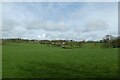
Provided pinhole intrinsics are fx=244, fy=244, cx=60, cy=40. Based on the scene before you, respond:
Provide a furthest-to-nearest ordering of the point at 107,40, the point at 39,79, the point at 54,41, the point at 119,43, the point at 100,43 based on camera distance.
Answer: the point at 54,41 → the point at 100,43 → the point at 107,40 → the point at 119,43 → the point at 39,79

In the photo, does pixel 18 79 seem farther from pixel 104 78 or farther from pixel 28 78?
pixel 104 78

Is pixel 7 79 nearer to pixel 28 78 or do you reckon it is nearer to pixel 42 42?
pixel 28 78

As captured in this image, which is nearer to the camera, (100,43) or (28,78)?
(28,78)

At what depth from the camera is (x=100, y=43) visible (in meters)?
70.9

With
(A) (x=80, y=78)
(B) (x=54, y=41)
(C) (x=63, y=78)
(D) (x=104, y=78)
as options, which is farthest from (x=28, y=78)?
(B) (x=54, y=41)

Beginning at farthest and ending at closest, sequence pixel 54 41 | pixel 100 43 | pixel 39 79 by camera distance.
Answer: pixel 54 41
pixel 100 43
pixel 39 79

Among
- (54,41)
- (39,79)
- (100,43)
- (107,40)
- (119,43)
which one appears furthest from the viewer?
(54,41)

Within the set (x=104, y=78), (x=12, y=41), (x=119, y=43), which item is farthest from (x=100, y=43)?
(x=104, y=78)

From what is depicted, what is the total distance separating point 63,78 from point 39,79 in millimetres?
1138

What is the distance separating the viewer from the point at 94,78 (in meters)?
11.7

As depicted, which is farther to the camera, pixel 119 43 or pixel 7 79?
pixel 119 43

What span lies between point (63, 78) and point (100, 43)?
60.5 m

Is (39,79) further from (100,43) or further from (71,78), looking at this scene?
(100,43)

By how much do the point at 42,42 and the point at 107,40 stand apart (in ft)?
83.7
